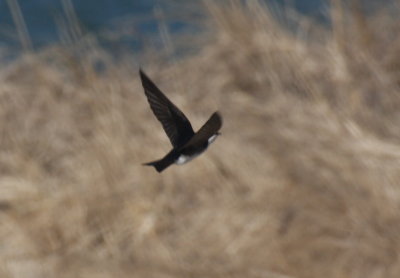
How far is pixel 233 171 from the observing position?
11.1 ft

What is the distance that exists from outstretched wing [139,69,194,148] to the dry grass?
195 cm

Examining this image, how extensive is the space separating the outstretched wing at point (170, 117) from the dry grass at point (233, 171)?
6.40 feet

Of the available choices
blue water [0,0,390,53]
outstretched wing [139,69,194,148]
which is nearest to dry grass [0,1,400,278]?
blue water [0,0,390,53]

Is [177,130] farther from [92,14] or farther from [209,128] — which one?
[92,14]

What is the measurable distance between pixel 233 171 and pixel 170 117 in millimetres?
2280

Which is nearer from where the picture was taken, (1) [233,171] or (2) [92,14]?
(1) [233,171]

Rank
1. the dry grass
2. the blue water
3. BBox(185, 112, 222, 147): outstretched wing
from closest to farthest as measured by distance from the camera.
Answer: BBox(185, 112, 222, 147): outstretched wing, the dry grass, the blue water

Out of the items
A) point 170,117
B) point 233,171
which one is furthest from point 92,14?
point 170,117

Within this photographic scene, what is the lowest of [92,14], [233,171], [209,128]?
[209,128]

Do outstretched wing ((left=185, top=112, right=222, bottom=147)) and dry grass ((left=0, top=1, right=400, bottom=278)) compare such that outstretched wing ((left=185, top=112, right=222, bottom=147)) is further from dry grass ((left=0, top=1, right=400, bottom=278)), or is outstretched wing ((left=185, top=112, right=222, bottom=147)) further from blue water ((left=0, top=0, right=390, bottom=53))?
blue water ((left=0, top=0, right=390, bottom=53))

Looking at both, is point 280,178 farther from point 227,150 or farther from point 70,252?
point 70,252

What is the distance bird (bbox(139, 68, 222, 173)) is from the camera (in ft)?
3.37

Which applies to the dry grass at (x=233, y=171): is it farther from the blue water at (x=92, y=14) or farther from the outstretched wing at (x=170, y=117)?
the outstretched wing at (x=170, y=117)

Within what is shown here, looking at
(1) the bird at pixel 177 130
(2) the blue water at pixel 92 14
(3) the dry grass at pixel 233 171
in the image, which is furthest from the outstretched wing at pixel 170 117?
(2) the blue water at pixel 92 14
